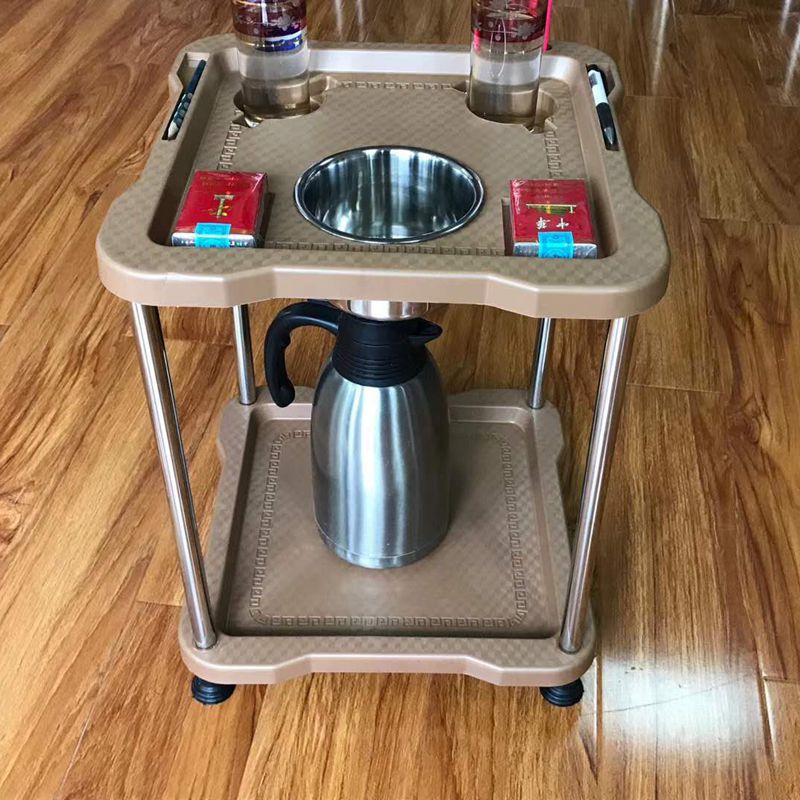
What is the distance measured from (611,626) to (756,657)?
151mm

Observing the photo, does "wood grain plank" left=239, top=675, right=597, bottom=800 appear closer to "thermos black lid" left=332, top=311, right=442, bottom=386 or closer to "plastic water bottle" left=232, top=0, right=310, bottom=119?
"thermos black lid" left=332, top=311, right=442, bottom=386

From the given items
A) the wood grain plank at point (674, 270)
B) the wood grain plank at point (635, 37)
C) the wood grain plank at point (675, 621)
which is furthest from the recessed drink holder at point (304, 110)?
the wood grain plank at point (635, 37)

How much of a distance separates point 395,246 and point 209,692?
50 centimetres

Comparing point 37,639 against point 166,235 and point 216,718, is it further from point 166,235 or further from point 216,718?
point 166,235

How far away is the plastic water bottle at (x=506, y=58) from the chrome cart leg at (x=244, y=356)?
1.18 ft

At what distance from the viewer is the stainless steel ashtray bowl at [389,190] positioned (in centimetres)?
82

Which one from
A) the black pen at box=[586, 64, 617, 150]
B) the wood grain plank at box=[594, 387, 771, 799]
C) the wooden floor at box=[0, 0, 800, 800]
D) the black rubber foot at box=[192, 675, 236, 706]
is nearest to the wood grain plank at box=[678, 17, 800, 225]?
the wooden floor at box=[0, 0, 800, 800]

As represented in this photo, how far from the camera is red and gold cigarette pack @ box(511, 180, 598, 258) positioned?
703mm

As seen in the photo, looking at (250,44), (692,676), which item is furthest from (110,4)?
(692,676)

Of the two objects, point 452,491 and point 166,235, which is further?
point 452,491

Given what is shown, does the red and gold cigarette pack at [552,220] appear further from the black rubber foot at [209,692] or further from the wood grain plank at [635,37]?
the wood grain plank at [635,37]

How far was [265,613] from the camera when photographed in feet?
3.18

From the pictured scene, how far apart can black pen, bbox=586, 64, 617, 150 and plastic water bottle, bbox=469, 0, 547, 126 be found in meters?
0.05

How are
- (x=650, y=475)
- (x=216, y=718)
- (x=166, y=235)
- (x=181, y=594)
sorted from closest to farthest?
(x=166, y=235)
(x=216, y=718)
(x=181, y=594)
(x=650, y=475)
